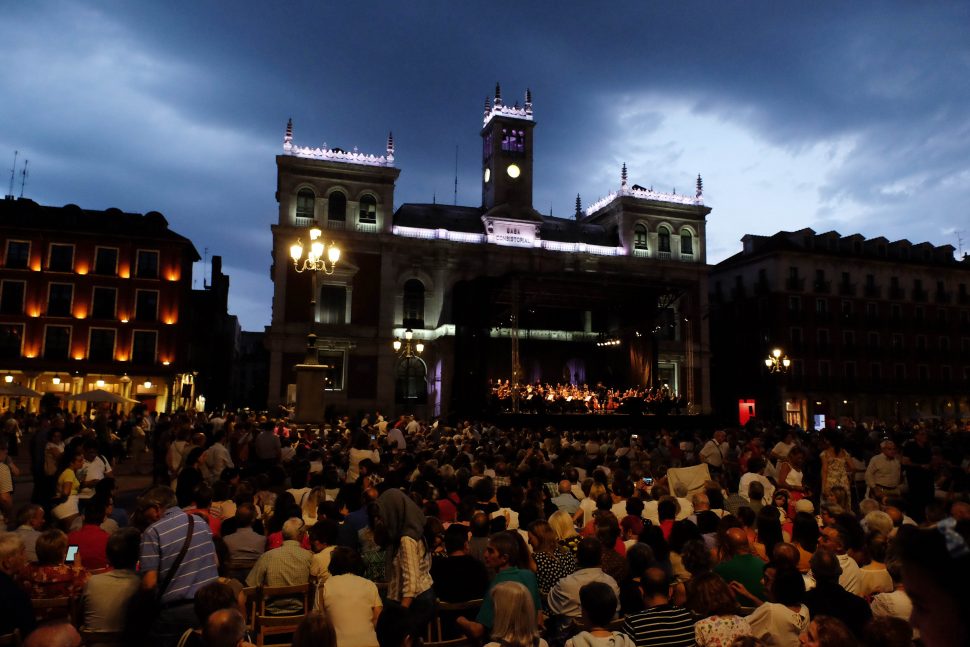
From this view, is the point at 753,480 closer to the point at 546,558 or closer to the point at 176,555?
the point at 546,558

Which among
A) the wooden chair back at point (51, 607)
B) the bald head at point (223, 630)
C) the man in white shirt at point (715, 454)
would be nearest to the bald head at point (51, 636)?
the bald head at point (223, 630)

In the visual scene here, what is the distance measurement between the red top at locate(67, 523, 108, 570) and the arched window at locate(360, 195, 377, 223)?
113 ft

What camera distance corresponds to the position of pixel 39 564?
4.68 m

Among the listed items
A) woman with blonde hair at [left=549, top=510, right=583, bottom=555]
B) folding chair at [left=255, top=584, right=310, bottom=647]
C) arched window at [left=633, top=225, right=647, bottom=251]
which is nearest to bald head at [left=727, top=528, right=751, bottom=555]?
woman with blonde hair at [left=549, top=510, right=583, bottom=555]

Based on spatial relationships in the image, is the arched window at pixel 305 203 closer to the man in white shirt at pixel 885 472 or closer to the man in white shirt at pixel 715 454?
the man in white shirt at pixel 715 454

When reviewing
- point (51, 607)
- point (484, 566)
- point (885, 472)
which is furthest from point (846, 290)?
point (51, 607)

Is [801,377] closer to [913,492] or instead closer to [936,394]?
[936,394]

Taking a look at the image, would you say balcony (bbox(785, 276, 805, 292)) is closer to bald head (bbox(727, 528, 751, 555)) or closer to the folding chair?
bald head (bbox(727, 528, 751, 555))

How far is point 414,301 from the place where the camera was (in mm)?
40281

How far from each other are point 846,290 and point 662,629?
5175cm

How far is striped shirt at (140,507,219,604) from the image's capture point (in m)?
4.27

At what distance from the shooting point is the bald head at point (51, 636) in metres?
3.25

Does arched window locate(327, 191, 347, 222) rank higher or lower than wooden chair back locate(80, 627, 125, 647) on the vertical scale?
higher

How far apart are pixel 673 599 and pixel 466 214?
133ft
